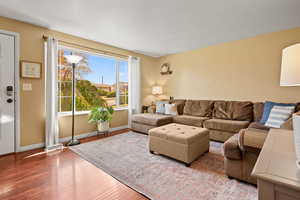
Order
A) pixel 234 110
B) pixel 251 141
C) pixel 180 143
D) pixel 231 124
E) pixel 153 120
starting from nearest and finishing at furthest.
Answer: pixel 251 141 → pixel 180 143 → pixel 231 124 → pixel 234 110 → pixel 153 120

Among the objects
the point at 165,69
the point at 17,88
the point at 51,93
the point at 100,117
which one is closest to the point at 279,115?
the point at 165,69

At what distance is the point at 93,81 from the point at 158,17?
7.32 feet

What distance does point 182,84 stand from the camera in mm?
4539

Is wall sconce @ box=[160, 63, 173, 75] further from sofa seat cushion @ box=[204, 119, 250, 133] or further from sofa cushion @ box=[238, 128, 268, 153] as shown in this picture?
sofa cushion @ box=[238, 128, 268, 153]

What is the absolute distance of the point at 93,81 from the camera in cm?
367

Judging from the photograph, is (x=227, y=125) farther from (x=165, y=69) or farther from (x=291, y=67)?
(x=165, y=69)

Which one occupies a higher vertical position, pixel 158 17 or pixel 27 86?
pixel 158 17

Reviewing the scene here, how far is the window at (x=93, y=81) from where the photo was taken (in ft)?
10.6

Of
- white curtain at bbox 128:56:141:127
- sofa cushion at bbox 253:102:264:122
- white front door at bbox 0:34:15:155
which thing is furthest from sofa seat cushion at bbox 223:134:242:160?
white front door at bbox 0:34:15:155

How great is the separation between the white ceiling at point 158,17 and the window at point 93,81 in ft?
2.02

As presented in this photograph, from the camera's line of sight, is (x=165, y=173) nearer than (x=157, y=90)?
Yes

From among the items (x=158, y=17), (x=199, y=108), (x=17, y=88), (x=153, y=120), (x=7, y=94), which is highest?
(x=158, y=17)

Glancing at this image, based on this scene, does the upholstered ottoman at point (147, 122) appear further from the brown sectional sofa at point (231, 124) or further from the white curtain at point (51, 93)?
the white curtain at point (51, 93)

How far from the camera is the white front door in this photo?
2363 mm
